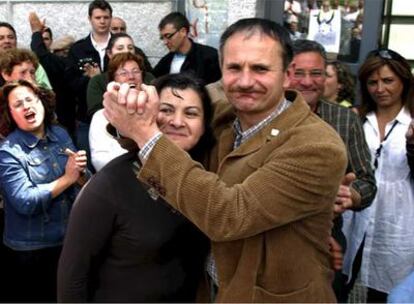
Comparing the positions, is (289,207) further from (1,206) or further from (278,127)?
(1,206)

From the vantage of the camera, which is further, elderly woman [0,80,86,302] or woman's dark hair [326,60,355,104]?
woman's dark hair [326,60,355,104]

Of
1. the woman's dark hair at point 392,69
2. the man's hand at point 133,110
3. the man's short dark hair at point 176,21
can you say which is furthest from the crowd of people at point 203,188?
the man's short dark hair at point 176,21

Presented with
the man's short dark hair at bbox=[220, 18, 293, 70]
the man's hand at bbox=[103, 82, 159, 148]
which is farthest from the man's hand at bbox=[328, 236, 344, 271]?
the man's hand at bbox=[103, 82, 159, 148]

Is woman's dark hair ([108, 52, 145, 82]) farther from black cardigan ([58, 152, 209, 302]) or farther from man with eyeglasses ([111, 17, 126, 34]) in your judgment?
black cardigan ([58, 152, 209, 302])

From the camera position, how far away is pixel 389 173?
10.0 feet

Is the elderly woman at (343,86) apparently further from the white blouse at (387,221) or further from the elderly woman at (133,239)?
the elderly woman at (133,239)

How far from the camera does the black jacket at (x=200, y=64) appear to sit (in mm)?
4633

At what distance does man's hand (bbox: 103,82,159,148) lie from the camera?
1.39 metres

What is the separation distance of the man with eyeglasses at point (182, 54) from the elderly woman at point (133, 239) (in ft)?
9.31

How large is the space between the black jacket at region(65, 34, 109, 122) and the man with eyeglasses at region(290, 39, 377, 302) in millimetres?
2181

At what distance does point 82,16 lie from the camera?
5.79 m

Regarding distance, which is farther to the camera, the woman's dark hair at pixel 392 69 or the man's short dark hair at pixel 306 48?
the woman's dark hair at pixel 392 69

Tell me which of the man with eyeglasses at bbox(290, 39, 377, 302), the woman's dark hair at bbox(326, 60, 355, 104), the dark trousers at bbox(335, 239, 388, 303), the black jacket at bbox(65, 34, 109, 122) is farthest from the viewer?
the black jacket at bbox(65, 34, 109, 122)

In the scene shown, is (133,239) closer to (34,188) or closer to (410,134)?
(34,188)
